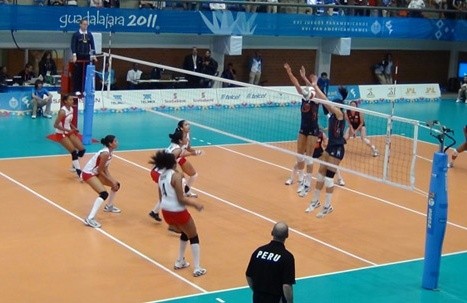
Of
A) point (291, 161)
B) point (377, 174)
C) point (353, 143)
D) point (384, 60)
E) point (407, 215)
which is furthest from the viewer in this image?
point (384, 60)

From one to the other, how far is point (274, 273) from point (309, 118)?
30.7 ft

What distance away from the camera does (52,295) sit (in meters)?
11.9

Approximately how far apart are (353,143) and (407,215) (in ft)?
27.4

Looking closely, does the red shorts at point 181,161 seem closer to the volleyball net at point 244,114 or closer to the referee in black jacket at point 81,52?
the volleyball net at point 244,114

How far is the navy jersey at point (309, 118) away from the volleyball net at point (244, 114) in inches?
135

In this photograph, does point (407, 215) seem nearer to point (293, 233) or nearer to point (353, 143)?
point (293, 233)

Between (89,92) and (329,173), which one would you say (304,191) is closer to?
(329,173)

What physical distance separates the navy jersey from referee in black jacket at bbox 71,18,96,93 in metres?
7.59

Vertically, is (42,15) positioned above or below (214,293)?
above

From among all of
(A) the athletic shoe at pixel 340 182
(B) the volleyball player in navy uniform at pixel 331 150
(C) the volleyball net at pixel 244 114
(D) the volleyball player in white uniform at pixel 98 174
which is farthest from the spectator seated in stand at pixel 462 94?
(D) the volleyball player in white uniform at pixel 98 174

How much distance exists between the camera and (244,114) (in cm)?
3058

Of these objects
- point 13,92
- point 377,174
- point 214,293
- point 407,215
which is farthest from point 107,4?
point 214,293

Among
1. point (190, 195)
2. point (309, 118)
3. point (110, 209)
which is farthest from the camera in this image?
point (309, 118)

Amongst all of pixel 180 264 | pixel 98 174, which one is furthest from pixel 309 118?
pixel 180 264
